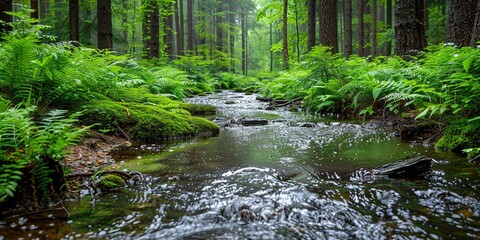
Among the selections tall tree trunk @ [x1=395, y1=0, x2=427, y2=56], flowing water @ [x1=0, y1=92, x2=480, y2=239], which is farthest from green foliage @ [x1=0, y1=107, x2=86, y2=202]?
tall tree trunk @ [x1=395, y1=0, x2=427, y2=56]

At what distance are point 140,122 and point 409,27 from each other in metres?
6.24

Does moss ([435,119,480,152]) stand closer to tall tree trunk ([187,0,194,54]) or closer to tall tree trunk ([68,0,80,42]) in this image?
tall tree trunk ([68,0,80,42])

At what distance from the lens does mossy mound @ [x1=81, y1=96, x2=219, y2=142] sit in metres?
4.51

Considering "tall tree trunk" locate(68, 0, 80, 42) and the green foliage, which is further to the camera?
"tall tree trunk" locate(68, 0, 80, 42)

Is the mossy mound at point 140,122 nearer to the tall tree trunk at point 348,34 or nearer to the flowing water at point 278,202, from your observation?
the flowing water at point 278,202

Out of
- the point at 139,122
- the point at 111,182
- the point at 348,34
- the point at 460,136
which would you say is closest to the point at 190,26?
the point at 348,34

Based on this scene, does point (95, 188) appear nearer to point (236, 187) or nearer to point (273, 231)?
point (236, 187)

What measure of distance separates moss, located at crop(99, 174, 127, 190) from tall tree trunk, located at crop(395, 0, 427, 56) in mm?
6636

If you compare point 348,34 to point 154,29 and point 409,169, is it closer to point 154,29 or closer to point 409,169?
point 154,29

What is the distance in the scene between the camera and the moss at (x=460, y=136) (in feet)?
11.5

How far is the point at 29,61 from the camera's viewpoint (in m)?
3.46

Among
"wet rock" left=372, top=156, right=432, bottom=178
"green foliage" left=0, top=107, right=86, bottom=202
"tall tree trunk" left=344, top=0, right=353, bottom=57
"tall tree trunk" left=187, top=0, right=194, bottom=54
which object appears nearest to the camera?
"green foliage" left=0, top=107, right=86, bottom=202

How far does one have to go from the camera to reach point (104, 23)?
8680mm

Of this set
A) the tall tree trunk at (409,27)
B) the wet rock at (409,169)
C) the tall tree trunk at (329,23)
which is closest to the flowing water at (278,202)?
the wet rock at (409,169)
